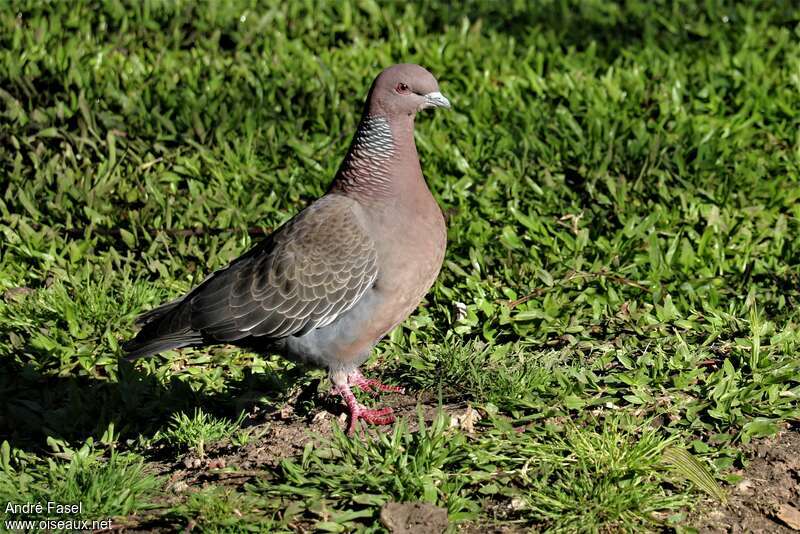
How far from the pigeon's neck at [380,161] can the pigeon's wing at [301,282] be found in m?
0.10

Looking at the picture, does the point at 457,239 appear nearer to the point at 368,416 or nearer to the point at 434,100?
the point at 434,100

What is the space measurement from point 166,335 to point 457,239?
1.85m

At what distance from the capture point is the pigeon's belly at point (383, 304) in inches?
169

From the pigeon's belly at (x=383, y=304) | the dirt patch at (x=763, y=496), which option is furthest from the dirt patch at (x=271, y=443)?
the dirt patch at (x=763, y=496)

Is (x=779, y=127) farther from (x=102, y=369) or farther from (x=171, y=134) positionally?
(x=102, y=369)

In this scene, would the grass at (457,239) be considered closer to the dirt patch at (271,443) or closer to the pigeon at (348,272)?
the dirt patch at (271,443)

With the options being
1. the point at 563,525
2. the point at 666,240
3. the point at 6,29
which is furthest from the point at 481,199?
the point at 6,29

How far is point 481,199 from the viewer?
19.5 ft

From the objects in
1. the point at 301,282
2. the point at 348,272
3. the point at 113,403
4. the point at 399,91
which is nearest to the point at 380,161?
the point at 399,91

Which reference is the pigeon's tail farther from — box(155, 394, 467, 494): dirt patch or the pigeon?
box(155, 394, 467, 494): dirt patch

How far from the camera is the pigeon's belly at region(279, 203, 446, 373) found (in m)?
4.30

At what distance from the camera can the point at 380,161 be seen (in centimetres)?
446

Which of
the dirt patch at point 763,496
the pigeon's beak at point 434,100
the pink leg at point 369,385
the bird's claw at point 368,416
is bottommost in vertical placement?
the dirt patch at point 763,496

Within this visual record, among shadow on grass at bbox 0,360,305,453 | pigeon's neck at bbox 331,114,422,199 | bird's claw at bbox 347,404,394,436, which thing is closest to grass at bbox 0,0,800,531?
shadow on grass at bbox 0,360,305,453
